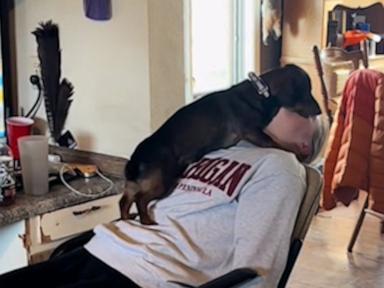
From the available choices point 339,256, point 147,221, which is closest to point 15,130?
point 147,221

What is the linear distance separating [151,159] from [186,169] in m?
0.14

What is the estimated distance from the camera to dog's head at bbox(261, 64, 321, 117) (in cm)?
169

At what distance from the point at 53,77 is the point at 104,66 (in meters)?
0.27

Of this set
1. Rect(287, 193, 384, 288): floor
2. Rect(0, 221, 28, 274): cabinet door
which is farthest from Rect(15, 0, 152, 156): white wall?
Rect(287, 193, 384, 288): floor

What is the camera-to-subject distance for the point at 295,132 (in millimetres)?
1654

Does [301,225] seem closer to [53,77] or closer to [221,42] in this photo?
[53,77]

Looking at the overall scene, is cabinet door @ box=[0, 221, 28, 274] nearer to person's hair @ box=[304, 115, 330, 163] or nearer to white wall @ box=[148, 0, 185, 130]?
white wall @ box=[148, 0, 185, 130]

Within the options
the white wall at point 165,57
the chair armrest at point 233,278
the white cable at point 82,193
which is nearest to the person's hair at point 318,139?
the chair armrest at point 233,278

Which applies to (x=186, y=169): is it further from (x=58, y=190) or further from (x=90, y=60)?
(x=90, y=60)

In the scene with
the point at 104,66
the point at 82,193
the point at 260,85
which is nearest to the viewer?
the point at 260,85

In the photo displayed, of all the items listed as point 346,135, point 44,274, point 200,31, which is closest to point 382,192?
point 346,135

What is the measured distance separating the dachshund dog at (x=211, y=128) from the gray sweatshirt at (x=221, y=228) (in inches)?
3.4

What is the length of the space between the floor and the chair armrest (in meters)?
1.96

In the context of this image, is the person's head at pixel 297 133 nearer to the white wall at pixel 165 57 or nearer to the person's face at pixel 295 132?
the person's face at pixel 295 132
